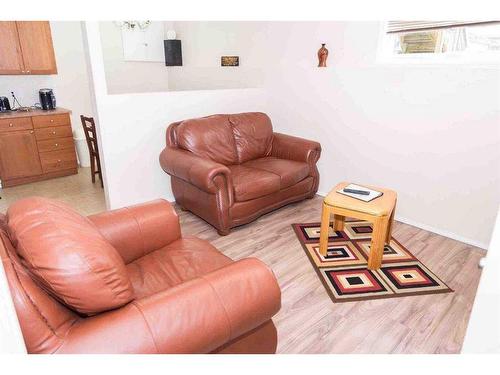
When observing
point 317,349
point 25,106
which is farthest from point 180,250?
point 25,106

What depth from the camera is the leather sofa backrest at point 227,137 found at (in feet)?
9.82

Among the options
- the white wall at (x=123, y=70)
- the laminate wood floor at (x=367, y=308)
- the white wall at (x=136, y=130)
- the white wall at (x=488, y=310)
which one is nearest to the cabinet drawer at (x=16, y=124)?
the white wall at (x=123, y=70)

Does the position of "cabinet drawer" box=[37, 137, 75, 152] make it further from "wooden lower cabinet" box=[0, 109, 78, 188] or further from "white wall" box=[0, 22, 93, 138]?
"white wall" box=[0, 22, 93, 138]

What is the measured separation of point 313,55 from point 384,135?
1.13 meters

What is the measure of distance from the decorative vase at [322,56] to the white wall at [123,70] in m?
2.95

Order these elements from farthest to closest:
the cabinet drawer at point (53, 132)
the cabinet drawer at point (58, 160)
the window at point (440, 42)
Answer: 1. the cabinet drawer at point (58, 160)
2. the cabinet drawer at point (53, 132)
3. the window at point (440, 42)

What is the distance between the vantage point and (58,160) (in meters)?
4.27

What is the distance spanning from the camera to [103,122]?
2.79 meters

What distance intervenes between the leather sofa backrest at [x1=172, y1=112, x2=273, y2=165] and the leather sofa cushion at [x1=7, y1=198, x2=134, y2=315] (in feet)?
6.38

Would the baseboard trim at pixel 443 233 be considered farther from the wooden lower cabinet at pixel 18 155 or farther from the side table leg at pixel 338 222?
the wooden lower cabinet at pixel 18 155

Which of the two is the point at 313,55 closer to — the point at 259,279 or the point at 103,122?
the point at 103,122

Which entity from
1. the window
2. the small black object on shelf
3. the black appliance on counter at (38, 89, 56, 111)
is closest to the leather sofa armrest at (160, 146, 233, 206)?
the window

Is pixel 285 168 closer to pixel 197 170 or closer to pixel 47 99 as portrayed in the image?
pixel 197 170

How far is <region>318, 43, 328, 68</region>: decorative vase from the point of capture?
3.22m
